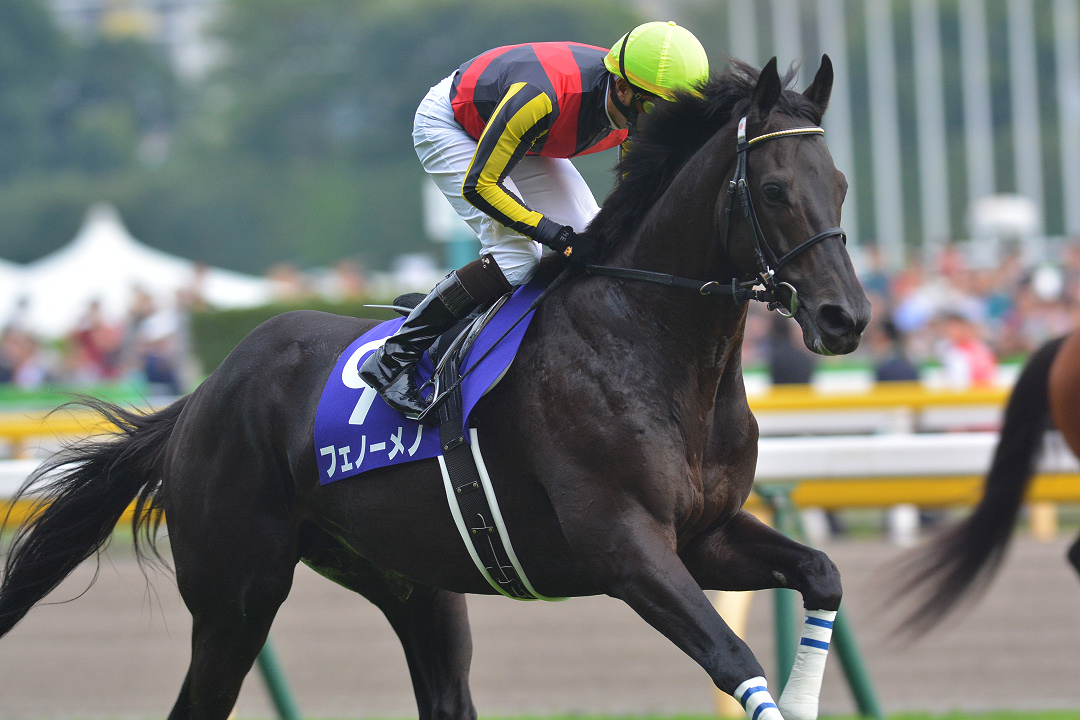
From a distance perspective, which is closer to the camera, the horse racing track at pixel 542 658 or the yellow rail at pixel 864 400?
the horse racing track at pixel 542 658

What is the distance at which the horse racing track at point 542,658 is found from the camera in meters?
5.68

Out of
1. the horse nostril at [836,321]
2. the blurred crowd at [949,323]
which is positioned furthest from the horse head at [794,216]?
the blurred crowd at [949,323]

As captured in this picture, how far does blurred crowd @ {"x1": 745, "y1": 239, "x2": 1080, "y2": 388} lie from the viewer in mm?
9188

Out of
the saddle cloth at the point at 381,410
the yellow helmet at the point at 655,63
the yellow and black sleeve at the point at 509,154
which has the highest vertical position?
the yellow helmet at the point at 655,63

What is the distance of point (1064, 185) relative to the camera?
44.5 m

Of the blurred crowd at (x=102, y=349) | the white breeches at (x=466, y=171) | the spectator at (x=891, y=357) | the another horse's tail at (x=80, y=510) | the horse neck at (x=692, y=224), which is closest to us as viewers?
the horse neck at (x=692, y=224)

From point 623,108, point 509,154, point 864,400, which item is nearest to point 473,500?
point 509,154

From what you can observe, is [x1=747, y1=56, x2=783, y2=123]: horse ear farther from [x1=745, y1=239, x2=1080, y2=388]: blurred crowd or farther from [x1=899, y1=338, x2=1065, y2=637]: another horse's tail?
[x1=745, y1=239, x2=1080, y2=388]: blurred crowd

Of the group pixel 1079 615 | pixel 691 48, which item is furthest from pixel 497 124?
pixel 1079 615

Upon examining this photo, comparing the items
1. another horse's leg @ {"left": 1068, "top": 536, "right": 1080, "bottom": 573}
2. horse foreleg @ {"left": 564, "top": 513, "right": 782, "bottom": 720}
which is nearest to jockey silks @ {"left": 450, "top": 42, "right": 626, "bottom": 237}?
horse foreleg @ {"left": 564, "top": 513, "right": 782, "bottom": 720}

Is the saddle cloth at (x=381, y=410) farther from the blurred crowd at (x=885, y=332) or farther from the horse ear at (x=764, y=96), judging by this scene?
the blurred crowd at (x=885, y=332)

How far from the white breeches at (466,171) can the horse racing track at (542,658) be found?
2.32 meters

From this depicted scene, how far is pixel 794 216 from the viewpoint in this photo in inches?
122

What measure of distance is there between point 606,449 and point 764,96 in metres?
0.94
